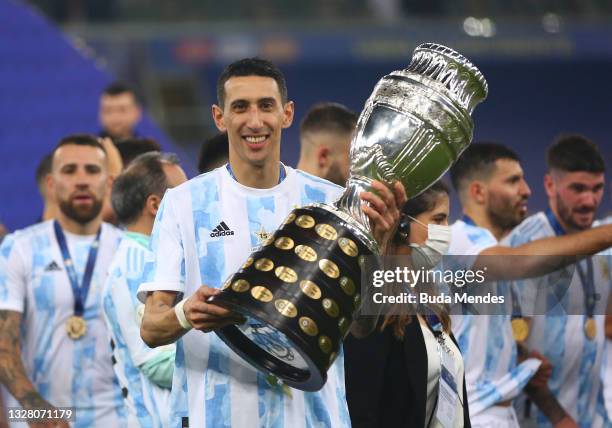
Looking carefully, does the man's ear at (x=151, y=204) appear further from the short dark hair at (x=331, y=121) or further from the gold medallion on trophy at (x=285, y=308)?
the gold medallion on trophy at (x=285, y=308)

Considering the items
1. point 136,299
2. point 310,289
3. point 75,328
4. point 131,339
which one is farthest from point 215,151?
point 310,289

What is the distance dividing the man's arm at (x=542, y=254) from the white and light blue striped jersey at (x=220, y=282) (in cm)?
80

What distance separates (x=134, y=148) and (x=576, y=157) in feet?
8.09

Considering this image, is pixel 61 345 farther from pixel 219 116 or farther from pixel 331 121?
pixel 219 116

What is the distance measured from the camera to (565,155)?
228 inches

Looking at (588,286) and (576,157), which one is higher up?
(576,157)

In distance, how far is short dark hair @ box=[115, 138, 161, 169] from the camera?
6672 mm

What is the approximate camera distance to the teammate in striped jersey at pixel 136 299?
4.74 m

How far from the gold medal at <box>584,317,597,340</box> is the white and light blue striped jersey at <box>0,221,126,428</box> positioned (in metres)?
2.26

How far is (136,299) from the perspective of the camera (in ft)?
15.9

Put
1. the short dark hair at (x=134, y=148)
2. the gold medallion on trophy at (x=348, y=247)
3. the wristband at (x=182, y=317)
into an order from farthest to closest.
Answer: the short dark hair at (x=134, y=148) → the wristband at (x=182, y=317) → the gold medallion on trophy at (x=348, y=247)

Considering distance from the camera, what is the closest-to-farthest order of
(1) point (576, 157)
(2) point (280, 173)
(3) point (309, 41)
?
(2) point (280, 173), (1) point (576, 157), (3) point (309, 41)

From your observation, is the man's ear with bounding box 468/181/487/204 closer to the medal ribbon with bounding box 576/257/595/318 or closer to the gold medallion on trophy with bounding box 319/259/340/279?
the medal ribbon with bounding box 576/257/595/318

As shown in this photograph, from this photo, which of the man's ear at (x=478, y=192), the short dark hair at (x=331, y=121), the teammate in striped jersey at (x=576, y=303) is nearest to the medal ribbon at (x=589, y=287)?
the teammate in striped jersey at (x=576, y=303)
